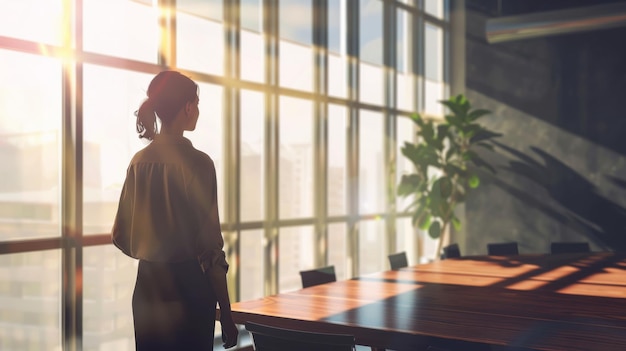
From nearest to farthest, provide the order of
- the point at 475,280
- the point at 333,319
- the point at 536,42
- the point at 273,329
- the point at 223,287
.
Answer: the point at 223,287 → the point at 273,329 → the point at 333,319 → the point at 475,280 → the point at 536,42

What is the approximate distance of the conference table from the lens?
2.53m

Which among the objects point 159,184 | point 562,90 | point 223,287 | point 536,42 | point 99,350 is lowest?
point 99,350

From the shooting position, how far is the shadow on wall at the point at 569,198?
8.44 meters

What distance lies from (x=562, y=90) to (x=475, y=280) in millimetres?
5342

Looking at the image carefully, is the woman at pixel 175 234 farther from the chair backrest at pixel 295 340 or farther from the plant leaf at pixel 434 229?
the plant leaf at pixel 434 229

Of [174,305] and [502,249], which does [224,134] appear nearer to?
[502,249]

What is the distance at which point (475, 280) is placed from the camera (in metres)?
4.11

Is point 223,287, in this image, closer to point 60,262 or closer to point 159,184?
point 159,184

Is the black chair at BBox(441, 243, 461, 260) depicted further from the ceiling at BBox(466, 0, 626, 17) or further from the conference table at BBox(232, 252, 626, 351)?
the ceiling at BBox(466, 0, 626, 17)

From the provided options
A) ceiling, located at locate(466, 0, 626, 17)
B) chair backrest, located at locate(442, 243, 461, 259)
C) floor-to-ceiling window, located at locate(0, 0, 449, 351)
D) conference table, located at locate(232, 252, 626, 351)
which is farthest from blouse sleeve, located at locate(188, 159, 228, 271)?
ceiling, located at locate(466, 0, 626, 17)

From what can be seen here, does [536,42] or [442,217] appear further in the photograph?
[536,42]

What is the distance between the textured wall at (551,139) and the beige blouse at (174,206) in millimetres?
7213

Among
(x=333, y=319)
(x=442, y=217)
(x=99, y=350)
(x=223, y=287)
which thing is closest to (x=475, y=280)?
(x=333, y=319)

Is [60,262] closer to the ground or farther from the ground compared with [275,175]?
closer to the ground
